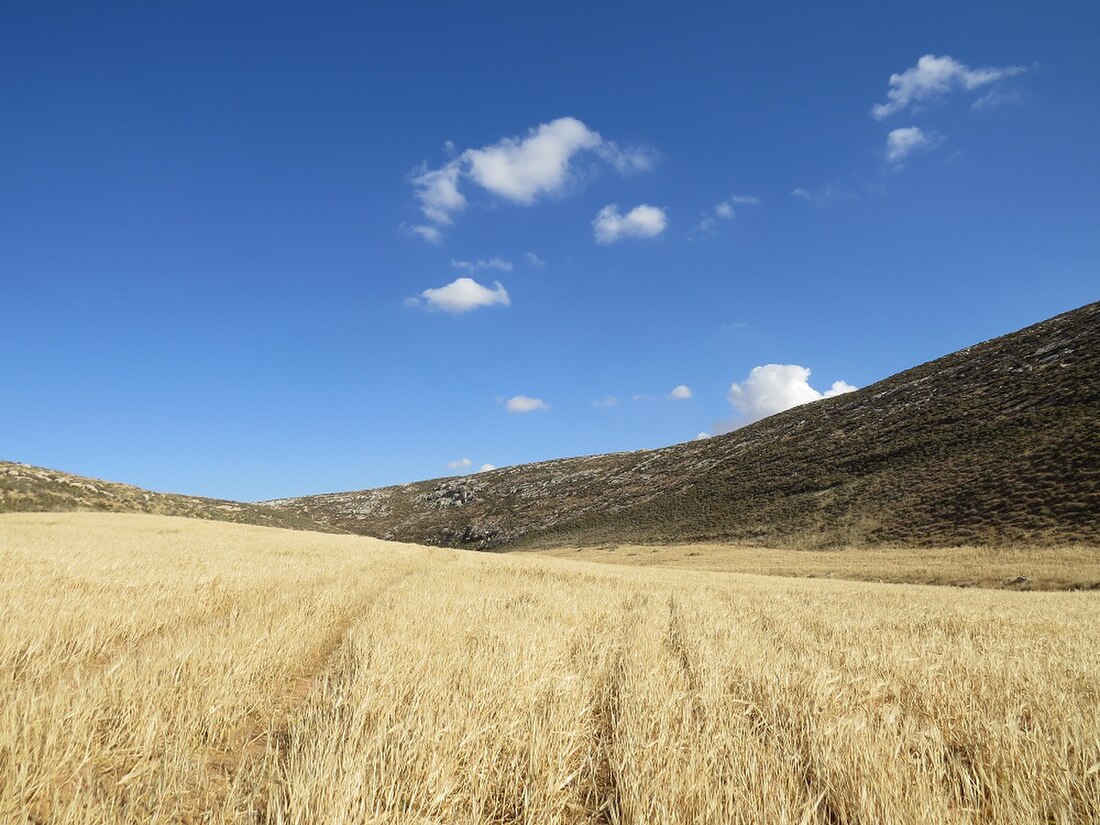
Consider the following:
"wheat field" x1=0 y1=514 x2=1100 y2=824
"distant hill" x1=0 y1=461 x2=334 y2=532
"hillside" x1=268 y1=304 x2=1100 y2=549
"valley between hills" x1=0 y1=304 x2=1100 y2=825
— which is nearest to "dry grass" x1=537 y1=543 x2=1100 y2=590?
"hillside" x1=268 y1=304 x2=1100 y2=549

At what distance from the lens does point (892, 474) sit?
54062 mm

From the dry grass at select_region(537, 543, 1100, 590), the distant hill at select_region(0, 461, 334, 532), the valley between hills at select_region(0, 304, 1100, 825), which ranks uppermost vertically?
the distant hill at select_region(0, 461, 334, 532)

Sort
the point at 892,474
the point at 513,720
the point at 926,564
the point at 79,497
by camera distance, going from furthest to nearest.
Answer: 1. the point at 892,474
2. the point at 79,497
3. the point at 926,564
4. the point at 513,720

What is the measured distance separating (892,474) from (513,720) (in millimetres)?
61464

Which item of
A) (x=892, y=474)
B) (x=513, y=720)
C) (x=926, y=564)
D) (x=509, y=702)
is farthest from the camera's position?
(x=892, y=474)

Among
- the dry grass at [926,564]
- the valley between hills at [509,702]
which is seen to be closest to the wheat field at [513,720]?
the valley between hills at [509,702]

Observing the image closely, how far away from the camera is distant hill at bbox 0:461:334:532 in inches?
1636

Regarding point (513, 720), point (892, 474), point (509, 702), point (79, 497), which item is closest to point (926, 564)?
point (892, 474)

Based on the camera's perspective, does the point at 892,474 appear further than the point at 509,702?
Yes

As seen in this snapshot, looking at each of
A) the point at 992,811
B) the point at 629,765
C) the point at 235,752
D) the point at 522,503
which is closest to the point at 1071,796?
the point at 992,811

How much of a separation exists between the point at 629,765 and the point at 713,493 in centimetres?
7270

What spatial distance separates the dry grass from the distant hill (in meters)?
47.2

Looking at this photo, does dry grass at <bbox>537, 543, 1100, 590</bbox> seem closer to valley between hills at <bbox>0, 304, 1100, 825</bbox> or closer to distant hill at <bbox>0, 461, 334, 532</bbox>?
valley between hills at <bbox>0, 304, 1100, 825</bbox>

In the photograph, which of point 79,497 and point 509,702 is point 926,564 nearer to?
point 509,702
